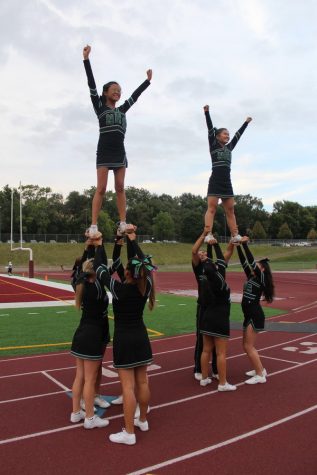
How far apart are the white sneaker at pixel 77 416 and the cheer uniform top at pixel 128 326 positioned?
1.01m

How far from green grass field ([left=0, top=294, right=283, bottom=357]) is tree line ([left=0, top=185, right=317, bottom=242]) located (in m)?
46.2

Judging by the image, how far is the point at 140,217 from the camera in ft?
302

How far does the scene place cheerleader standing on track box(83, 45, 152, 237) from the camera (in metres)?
5.18

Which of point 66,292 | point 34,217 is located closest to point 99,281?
point 66,292

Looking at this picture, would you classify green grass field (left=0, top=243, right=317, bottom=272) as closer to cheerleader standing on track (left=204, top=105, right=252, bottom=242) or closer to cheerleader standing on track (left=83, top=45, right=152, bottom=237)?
cheerleader standing on track (left=204, top=105, right=252, bottom=242)

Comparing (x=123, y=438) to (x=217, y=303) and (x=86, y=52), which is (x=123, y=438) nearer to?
(x=217, y=303)

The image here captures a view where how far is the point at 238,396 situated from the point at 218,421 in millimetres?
1077

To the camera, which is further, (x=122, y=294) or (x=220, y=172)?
(x=220, y=172)

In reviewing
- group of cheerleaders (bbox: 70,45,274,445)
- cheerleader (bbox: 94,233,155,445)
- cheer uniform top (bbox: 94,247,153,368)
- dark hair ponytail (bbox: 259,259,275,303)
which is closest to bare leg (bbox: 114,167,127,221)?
group of cheerleaders (bbox: 70,45,274,445)

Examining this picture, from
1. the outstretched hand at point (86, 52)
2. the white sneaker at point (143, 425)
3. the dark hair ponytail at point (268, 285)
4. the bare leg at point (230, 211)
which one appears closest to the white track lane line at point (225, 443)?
the white sneaker at point (143, 425)

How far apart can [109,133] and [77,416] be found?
3.51 meters

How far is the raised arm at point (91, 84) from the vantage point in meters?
5.12

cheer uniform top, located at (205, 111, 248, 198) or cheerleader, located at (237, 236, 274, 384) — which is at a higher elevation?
cheer uniform top, located at (205, 111, 248, 198)

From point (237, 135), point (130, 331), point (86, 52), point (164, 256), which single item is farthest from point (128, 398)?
point (164, 256)
